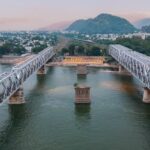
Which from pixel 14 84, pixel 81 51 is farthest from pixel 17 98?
pixel 81 51

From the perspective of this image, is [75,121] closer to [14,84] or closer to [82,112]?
[82,112]

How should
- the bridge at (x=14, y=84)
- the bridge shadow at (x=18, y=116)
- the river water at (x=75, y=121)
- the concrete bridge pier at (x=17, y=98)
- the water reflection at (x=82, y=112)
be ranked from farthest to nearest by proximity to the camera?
the concrete bridge pier at (x=17, y=98) < the water reflection at (x=82, y=112) < the bridge at (x=14, y=84) < the bridge shadow at (x=18, y=116) < the river water at (x=75, y=121)

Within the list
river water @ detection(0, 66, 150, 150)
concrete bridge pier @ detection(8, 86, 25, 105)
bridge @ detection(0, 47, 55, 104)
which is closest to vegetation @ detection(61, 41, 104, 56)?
river water @ detection(0, 66, 150, 150)

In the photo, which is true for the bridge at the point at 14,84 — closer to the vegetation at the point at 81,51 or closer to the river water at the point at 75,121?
the river water at the point at 75,121

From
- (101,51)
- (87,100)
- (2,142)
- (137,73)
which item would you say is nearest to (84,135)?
(2,142)

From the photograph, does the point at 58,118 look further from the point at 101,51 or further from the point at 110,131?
the point at 101,51

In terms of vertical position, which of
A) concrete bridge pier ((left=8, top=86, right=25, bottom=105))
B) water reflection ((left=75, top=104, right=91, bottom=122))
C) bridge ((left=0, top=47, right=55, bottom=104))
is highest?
bridge ((left=0, top=47, right=55, bottom=104))

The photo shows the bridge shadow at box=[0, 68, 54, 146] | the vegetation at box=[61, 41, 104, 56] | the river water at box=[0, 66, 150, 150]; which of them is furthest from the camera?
the vegetation at box=[61, 41, 104, 56]

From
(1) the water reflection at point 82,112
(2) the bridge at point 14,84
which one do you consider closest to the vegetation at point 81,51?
(2) the bridge at point 14,84

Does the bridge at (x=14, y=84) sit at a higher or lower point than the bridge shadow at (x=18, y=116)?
higher

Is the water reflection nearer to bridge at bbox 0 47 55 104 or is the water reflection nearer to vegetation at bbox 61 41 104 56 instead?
bridge at bbox 0 47 55 104
